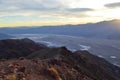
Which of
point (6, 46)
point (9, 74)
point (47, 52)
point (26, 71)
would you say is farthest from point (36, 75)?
point (6, 46)

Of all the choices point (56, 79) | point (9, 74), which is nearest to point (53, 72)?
point (56, 79)

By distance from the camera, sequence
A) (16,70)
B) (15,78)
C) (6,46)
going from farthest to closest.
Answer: (6,46) → (16,70) → (15,78)

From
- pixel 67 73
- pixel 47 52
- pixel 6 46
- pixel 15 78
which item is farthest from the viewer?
pixel 6 46

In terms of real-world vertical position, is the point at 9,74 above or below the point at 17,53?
above

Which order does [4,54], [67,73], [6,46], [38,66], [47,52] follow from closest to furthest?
1. [38,66]
2. [67,73]
3. [47,52]
4. [4,54]
5. [6,46]

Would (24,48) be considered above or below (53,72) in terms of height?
below

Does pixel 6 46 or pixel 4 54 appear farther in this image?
pixel 6 46

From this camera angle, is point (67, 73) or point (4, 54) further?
point (4, 54)

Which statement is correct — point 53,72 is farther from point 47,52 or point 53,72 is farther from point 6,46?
point 6,46

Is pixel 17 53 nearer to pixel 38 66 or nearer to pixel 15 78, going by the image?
pixel 38 66
